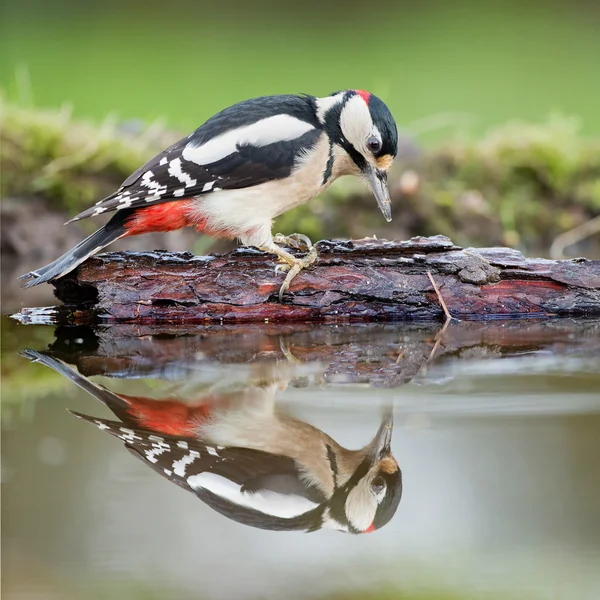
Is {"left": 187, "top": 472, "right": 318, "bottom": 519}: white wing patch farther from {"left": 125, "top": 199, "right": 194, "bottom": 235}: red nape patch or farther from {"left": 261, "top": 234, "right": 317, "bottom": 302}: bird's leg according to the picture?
{"left": 125, "top": 199, "right": 194, "bottom": 235}: red nape patch

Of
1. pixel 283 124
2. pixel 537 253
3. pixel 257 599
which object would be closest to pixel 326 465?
pixel 257 599

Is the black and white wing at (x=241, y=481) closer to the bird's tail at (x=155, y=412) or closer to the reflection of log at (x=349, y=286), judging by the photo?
the bird's tail at (x=155, y=412)

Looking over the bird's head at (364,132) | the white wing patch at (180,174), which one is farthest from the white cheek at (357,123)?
the white wing patch at (180,174)

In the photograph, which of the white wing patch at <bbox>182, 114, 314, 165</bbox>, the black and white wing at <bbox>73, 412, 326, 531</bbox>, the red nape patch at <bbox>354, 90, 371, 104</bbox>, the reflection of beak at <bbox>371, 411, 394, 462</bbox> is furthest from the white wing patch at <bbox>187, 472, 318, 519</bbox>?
the red nape patch at <bbox>354, 90, 371, 104</bbox>

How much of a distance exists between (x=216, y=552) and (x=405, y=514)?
0.39 meters

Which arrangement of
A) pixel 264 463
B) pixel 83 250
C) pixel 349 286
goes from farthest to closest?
pixel 349 286, pixel 83 250, pixel 264 463

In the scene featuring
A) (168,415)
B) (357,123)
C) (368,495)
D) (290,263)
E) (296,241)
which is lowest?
(368,495)

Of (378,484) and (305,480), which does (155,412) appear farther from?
(378,484)

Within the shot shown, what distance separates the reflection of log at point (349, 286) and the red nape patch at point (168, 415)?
4.04 feet

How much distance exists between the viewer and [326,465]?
1.86m

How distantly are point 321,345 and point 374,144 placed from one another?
1058mm

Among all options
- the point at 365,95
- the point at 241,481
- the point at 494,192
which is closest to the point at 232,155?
the point at 365,95

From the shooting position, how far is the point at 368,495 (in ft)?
5.65

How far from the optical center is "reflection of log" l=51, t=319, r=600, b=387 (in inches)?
107
